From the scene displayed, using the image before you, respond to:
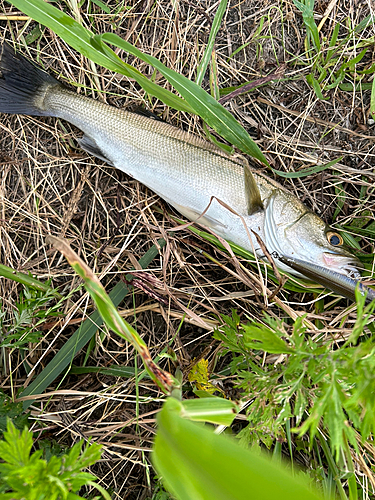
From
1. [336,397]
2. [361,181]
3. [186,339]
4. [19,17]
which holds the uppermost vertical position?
[19,17]

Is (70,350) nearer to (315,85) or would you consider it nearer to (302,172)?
(302,172)

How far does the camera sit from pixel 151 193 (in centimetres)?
262

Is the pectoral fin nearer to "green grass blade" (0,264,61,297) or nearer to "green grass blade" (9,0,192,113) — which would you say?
"green grass blade" (9,0,192,113)

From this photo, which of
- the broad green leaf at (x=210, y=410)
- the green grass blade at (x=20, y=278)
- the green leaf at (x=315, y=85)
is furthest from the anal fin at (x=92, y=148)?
the broad green leaf at (x=210, y=410)

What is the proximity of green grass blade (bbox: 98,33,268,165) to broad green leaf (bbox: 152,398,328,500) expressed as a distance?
1.78 m

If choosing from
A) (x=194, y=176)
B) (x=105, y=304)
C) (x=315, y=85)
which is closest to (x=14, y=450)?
(x=105, y=304)

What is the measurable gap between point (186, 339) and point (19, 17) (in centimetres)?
259

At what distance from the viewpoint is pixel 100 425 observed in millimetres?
2322

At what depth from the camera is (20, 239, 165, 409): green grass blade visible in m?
2.21

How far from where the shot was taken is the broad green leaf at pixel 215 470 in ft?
2.56

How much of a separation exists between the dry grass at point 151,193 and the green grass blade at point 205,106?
40 cm

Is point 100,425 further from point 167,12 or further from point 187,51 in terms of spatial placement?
point 167,12

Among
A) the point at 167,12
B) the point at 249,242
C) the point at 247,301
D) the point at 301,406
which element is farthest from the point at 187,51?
the point at 301,406

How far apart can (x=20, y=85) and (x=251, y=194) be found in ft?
5.85
